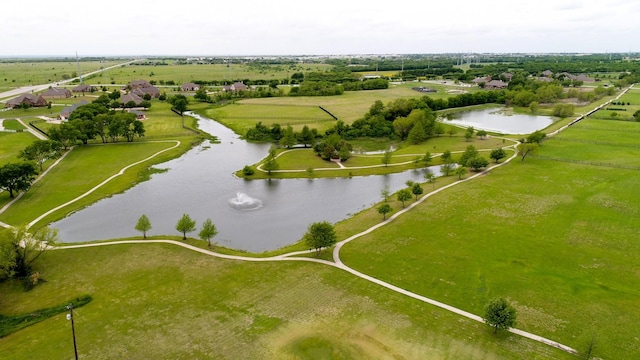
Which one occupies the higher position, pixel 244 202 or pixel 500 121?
pixel 500 121

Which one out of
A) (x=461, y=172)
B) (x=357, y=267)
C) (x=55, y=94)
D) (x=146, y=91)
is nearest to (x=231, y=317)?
(x=357, y=267)

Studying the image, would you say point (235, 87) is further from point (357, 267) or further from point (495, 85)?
point (357, 267)

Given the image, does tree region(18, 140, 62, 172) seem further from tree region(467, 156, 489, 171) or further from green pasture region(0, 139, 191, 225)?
tree region(467, 156, 489, 171)

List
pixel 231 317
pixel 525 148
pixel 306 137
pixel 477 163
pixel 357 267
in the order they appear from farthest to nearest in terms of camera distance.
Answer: pixel 306 137, pixel 525 148, pixel 477 163, pixel 357 267, pixel 231 317

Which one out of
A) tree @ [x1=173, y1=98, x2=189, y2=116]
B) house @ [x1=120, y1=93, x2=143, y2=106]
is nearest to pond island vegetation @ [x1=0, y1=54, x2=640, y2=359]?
tree @ [x1=173, y1=98, x2=189, y2=116]

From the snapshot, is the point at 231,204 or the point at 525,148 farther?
the point at 525,148

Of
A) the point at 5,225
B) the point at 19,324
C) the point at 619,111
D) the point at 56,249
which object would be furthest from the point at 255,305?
the point at 619,111
